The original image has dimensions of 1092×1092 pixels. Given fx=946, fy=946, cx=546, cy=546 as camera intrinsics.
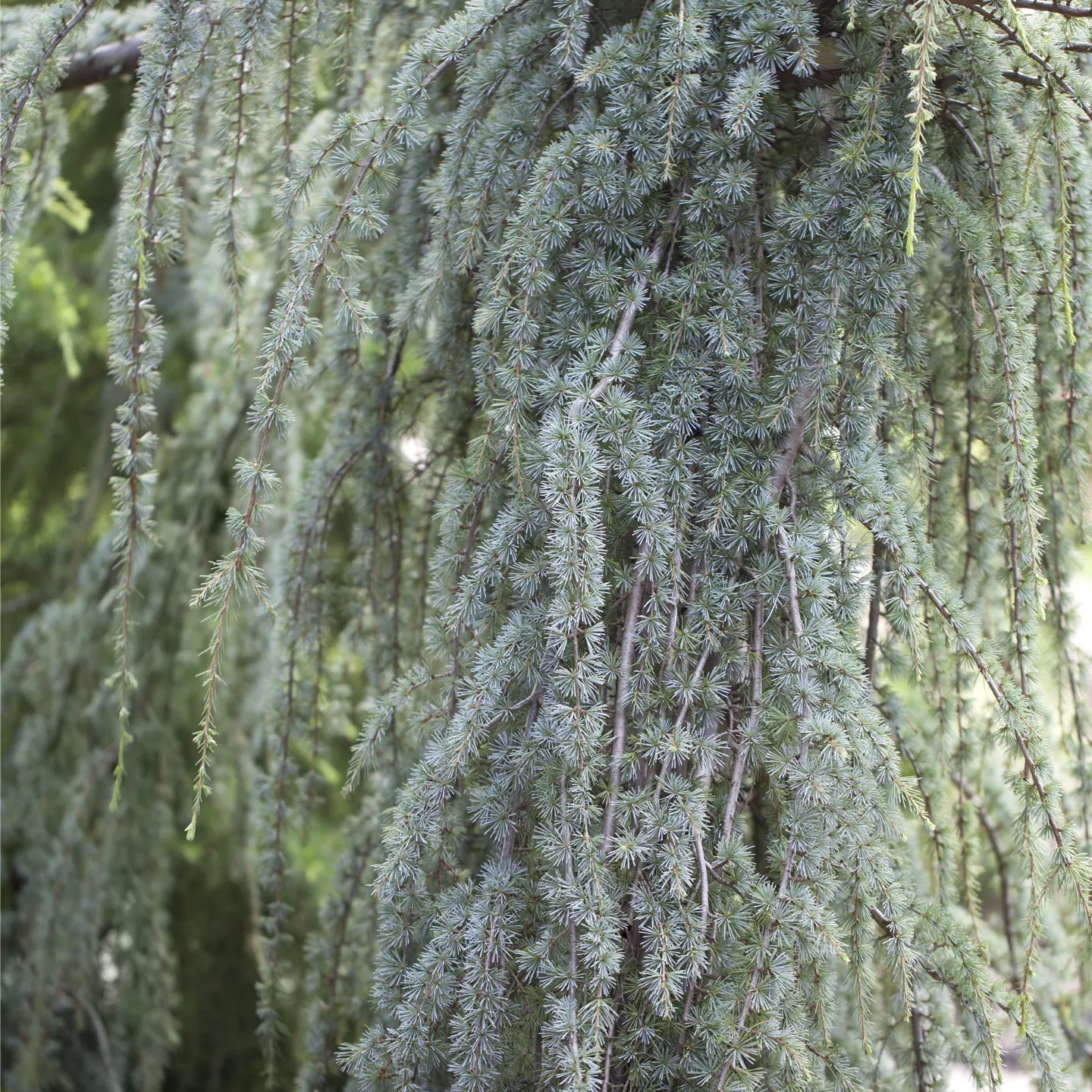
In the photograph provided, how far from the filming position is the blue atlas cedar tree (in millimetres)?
747

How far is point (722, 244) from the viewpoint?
0.83m

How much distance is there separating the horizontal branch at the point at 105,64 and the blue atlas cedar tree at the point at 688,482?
1.54 ft

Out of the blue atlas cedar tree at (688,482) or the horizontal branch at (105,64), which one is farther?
the horizontal branch at (105,64)

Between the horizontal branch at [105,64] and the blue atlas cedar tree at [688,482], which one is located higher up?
the horizontal branch at [105,64]

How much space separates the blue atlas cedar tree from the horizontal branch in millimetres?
468

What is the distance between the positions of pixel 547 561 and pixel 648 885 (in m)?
0.27

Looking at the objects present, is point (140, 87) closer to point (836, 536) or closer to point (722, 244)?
point (722, 244)

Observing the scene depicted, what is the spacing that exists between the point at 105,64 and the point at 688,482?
1173mm

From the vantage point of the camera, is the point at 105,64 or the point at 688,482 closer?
the point at 688,482

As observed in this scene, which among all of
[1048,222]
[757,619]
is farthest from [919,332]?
[757,619]

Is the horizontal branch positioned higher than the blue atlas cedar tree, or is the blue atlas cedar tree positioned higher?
the horizontal branch

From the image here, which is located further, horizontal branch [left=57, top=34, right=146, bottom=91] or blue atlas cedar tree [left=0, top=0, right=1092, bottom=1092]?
horizontal branch [left=57, top=34, right=146, bottom=91]

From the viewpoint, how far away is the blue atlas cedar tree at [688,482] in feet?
2.45

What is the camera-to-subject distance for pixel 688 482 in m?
0.80
